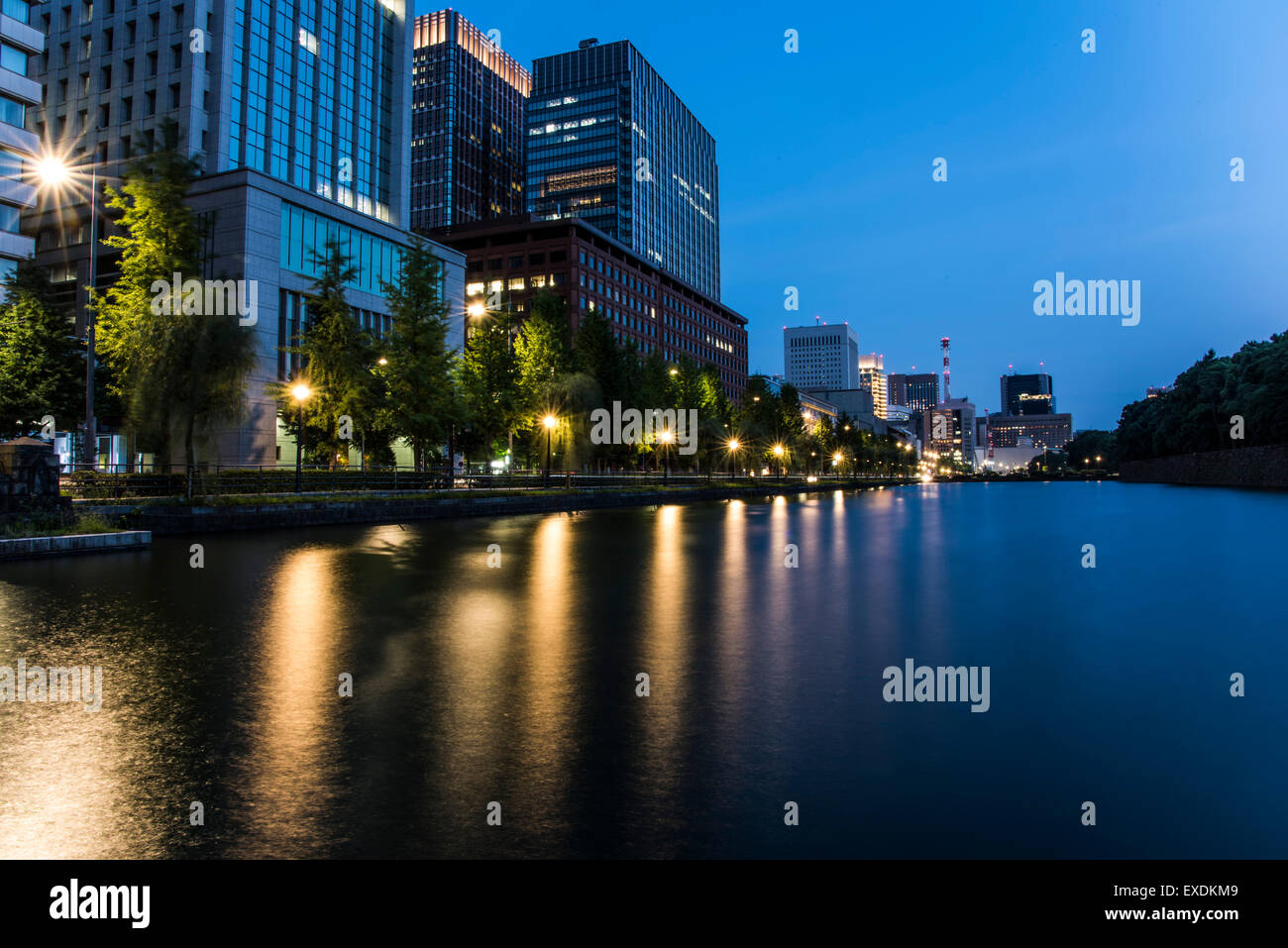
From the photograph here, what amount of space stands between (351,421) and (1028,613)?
39.4 meters

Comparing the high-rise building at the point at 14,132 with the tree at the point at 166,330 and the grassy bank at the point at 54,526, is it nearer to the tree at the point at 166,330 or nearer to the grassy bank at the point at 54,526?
the tree at the point at 166,330

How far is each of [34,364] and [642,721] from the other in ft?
159

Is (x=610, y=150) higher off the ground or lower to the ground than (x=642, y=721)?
higher

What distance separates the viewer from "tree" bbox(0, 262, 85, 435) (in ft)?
132

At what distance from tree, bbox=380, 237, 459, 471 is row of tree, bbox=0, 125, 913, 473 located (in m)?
0.08

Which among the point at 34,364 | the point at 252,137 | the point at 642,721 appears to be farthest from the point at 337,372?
the point at 642,721

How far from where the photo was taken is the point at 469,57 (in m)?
166

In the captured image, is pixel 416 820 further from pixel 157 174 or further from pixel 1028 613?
pixel 157 174

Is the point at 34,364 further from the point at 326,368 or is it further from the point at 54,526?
the point at 54,526

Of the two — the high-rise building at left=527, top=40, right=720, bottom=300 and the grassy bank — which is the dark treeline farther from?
the high-rise building at left=527, top=40, right=720, bottom=300

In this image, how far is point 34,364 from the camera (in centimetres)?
4059

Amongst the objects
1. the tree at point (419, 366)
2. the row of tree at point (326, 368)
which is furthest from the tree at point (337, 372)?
the tree at point (419, 366)

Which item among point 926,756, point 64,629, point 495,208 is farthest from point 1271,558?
point 495,208

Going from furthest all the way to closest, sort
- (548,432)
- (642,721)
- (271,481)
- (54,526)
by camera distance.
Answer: (548,432), (271,481), (54,526), (642,721)
